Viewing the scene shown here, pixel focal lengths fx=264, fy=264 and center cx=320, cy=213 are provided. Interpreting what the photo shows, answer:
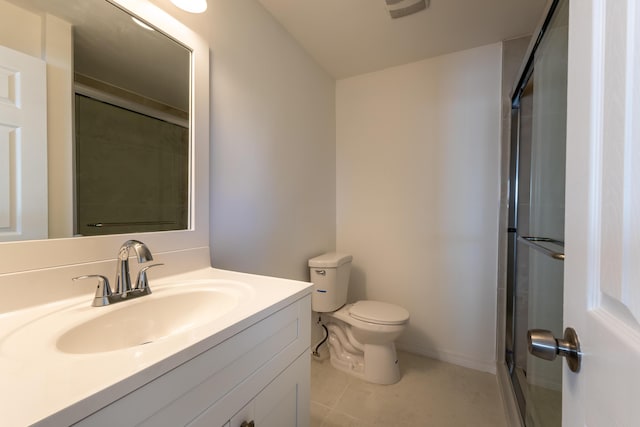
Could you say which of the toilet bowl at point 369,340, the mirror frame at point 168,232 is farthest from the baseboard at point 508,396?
the mirror frame at point 168,232

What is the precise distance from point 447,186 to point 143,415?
1.98 metres

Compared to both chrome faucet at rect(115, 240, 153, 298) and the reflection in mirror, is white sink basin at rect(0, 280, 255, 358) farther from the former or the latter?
the reflection in mirror

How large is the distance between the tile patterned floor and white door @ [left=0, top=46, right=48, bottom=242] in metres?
1.46

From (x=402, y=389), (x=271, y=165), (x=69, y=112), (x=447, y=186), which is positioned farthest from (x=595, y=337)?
(x=447, y=186)

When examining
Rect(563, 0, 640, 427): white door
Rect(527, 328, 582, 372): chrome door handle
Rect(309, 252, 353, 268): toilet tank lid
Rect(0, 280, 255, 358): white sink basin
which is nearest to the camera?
Rect(563, 0, 640, 427): white door

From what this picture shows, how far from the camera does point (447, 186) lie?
191 cm

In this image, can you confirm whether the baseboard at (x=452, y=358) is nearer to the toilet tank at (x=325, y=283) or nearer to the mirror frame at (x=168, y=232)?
the toilet tank at (x=325, y=283)

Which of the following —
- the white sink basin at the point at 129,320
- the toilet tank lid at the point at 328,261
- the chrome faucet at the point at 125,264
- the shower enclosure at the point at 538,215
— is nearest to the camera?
the white sink basin at the point at 129,320

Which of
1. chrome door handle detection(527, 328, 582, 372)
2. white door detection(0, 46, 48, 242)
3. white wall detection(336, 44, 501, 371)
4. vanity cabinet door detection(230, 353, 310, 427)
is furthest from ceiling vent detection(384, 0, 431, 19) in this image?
vanity cabinet door detection(230, 353, 310, 427)

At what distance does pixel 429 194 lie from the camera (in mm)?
1964

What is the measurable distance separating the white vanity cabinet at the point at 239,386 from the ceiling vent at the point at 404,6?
5.17ft

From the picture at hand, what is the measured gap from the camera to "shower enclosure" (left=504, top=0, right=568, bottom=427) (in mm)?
1044

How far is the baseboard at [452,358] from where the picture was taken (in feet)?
5.94

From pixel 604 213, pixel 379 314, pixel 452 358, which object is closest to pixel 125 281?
pixel 604 213
